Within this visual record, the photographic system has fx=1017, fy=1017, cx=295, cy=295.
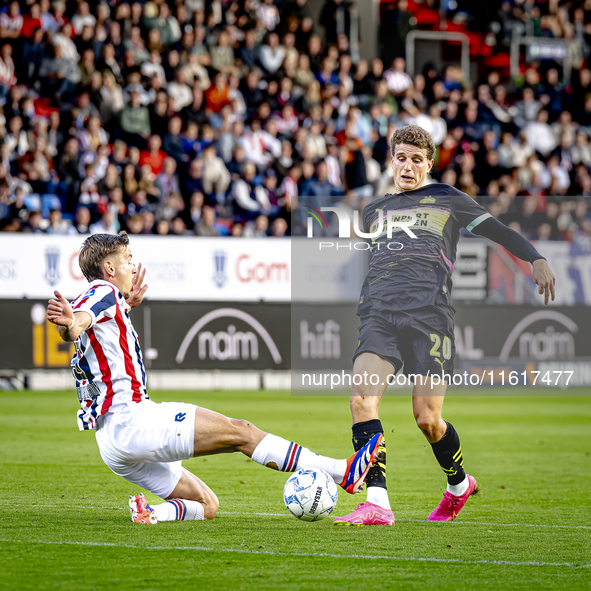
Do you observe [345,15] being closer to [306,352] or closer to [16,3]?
[16,3]

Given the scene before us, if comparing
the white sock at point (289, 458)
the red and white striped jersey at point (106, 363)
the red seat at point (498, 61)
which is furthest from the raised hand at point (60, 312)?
the red seat at point (498, 61)

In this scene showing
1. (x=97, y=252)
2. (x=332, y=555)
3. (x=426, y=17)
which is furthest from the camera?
(x=426, y=17)

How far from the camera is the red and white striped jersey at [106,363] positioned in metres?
5.27

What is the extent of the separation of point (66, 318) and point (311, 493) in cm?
159

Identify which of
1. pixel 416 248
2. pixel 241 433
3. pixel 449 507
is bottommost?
pixel 449 507

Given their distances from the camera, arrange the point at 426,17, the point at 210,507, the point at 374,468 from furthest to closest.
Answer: the point at 426,17 → the point at 210,507 → the point at 374,468

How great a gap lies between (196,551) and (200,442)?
69 cm

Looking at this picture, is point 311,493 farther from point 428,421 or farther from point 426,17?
point 426,17

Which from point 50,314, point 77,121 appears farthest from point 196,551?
point 77,121

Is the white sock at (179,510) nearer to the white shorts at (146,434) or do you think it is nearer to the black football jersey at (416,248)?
the white shorts at (146,434)

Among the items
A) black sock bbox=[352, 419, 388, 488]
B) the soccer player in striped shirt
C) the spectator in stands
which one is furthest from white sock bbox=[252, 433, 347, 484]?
the spectator in stands

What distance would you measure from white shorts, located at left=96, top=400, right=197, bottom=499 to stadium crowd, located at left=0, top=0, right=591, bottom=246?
11.2 metres

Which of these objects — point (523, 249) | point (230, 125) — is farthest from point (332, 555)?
point (230, 125)

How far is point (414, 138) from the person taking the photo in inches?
232
